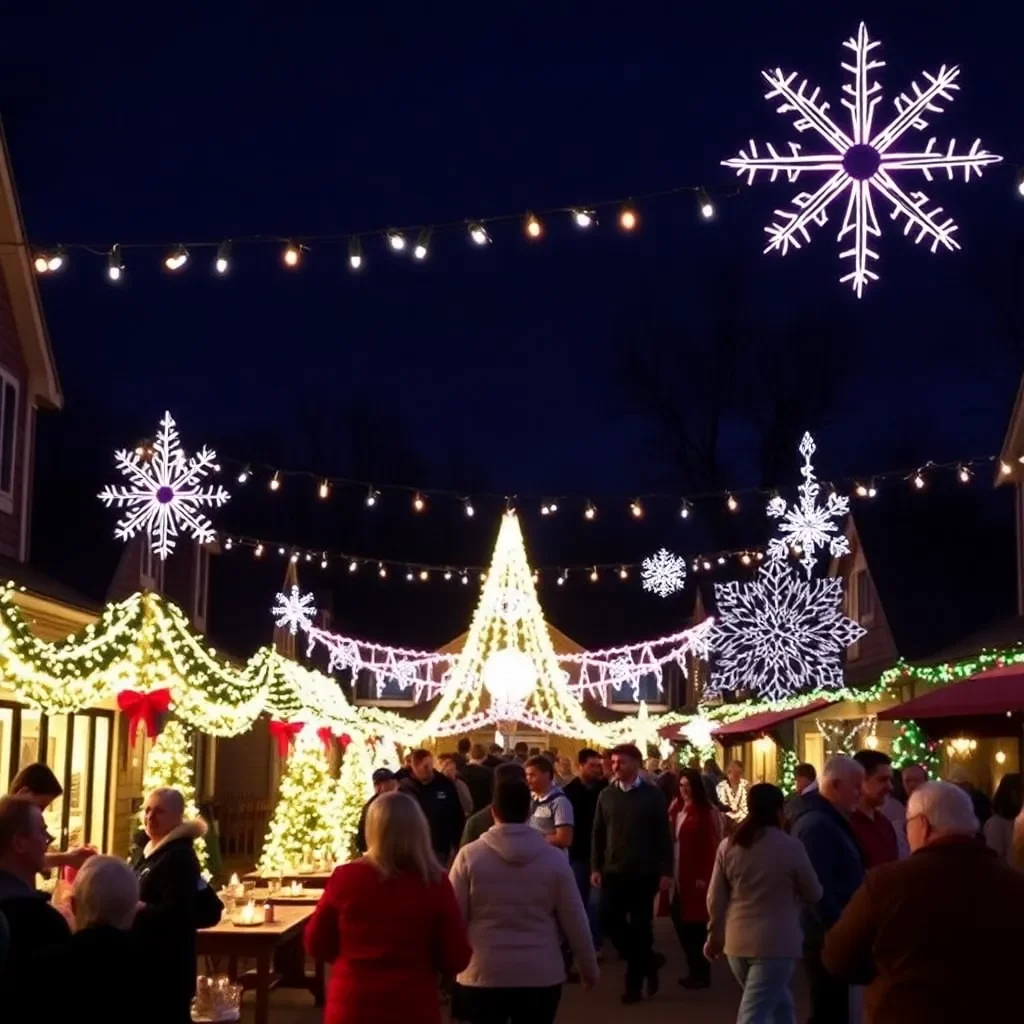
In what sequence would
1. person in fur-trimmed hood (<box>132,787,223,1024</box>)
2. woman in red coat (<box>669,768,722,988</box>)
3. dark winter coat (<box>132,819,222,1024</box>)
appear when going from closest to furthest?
dark winter coat (<box>132,819,222,1024</box>), person in fur-trimmed hood (<box>132,787,223,1024</box>), woman in red coat (<box>669,768,722,988</box>)

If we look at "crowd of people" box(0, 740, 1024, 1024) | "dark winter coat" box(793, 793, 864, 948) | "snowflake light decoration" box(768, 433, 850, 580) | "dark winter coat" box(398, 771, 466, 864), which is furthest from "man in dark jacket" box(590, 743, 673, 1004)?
"snowflake light decoration" box(768, 433, 850, 580)

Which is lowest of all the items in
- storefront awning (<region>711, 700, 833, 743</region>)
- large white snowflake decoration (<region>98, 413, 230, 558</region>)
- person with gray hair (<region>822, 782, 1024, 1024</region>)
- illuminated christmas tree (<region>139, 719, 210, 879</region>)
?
person with gray hair (<region>822, 782, 1024, 1024</region>)

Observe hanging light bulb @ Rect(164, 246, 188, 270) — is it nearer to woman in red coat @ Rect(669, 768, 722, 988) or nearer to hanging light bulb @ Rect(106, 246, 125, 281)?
hanging light bulb @ Rect(106, 246, 125, 281)

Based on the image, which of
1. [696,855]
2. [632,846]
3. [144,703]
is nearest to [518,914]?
[632,846]

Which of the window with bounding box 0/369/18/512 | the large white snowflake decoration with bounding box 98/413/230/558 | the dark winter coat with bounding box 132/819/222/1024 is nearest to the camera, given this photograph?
the dark winter coat with bounding box 132/819/222/1024

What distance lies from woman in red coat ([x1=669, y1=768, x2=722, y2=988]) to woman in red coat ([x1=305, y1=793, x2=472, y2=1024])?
7.81m

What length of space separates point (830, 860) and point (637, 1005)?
172 inches

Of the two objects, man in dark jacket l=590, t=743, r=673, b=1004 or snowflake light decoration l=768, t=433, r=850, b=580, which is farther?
snowflake light decoration l=768, t=433, r=850, b=580

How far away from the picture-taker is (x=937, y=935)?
5.38 meters

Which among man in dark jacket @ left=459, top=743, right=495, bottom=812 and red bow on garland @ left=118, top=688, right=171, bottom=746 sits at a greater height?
red bow on garland @ left=118, top=688, right=171, bottom=746

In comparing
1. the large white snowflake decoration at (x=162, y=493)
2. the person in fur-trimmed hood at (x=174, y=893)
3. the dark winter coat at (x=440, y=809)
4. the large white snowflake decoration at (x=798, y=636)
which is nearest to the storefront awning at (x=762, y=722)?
the large white snowflake decoration at (x=798, y=636)

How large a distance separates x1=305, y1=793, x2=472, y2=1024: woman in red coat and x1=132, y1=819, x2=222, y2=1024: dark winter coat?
62 cm

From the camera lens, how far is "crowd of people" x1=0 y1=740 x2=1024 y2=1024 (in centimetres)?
510

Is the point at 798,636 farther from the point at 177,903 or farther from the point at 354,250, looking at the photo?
the point at 177,903
